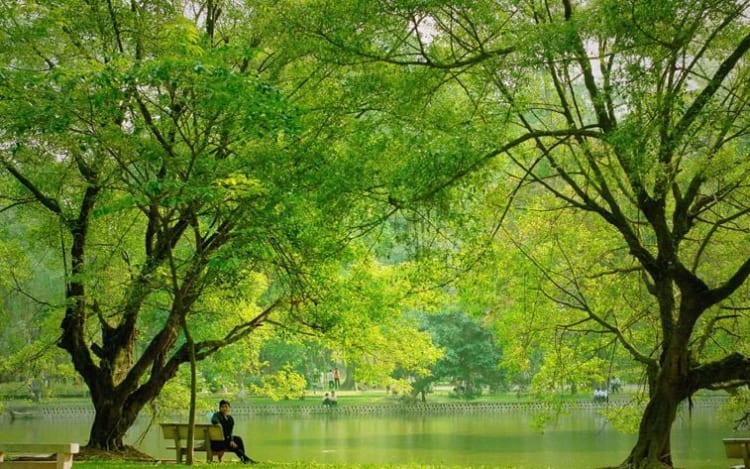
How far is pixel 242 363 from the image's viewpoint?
19.4m

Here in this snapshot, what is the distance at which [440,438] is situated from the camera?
2680 centimetres

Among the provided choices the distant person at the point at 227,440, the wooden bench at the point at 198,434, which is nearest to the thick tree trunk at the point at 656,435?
the distant person at the point at 227,440

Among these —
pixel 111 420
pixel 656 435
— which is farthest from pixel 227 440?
pixel 656 435

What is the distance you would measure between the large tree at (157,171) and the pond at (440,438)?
4.05 m

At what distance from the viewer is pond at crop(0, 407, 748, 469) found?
20.4 m

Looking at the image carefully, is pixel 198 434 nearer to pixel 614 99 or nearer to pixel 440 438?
pixel 614 99

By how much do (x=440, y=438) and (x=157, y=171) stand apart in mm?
17240

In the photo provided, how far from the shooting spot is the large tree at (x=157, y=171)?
925 centimetres

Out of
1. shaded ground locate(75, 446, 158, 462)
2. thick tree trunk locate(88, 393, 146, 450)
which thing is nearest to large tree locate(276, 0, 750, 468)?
shaded ground locate(75, 446, 158, 462)

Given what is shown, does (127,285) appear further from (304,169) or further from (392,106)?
(392,106)

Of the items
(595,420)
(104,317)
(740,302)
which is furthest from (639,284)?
(595,420)

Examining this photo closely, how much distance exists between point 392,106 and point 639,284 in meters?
5.30

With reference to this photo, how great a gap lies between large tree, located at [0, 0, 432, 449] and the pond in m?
4.05

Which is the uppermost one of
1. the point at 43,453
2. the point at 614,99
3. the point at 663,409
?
the point at 614,99
